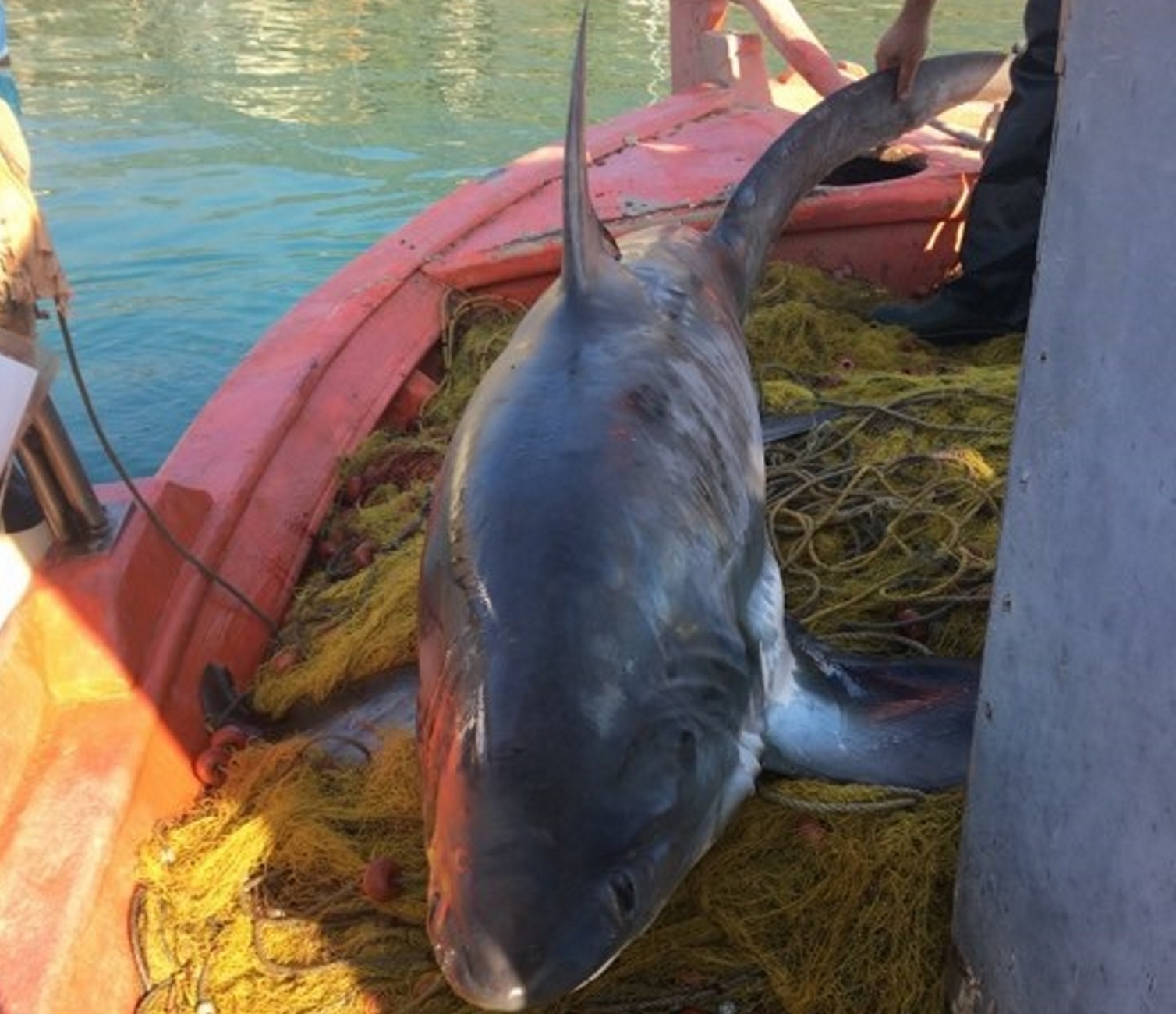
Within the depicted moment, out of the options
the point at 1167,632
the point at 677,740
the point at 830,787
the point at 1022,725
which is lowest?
the point at 830,787

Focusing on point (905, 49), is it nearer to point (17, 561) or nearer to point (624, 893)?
point (17, 561)

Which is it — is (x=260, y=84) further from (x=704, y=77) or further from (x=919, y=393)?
(x=919, y=393)

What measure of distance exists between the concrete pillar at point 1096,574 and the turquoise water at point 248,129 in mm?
6530

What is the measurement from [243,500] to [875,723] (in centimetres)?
224

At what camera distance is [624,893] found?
196cm

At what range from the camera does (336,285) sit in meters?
5.63

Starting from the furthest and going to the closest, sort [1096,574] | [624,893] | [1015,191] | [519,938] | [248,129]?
[248,129]
[1015,191]
[624,893]
[519,938]
[1096,574]

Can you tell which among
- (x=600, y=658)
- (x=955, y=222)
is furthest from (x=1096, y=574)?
(x=955, y=222)

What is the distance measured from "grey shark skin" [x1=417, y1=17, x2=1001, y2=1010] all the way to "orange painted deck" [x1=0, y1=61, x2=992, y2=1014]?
0.98m

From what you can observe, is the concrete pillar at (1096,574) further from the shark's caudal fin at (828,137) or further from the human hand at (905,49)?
the human hand at (905,49)

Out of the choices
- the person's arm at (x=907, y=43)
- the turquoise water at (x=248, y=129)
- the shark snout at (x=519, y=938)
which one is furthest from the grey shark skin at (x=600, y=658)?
the turquoise water at (x=248, y=129)

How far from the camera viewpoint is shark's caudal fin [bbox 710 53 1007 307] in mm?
4383

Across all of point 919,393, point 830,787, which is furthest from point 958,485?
point 830,787

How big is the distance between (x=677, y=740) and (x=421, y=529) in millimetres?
2026
